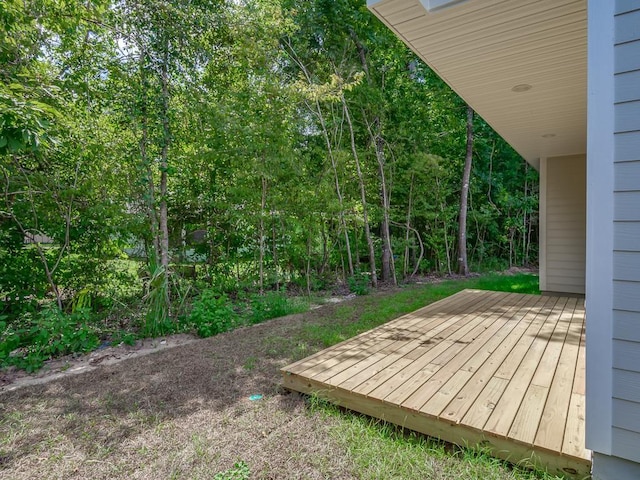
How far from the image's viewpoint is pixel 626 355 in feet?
4.47

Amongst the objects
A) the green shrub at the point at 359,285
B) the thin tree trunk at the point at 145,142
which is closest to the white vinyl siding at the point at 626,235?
the thin tree trunk at the point at 145,142

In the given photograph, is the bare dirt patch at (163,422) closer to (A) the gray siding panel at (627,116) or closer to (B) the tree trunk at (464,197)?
(A) the gray siding panel at (627,116)

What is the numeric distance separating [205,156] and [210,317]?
208cm

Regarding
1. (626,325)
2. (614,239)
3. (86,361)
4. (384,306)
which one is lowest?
(86,361)

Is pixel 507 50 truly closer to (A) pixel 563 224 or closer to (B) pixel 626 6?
(B) pixel 626 6

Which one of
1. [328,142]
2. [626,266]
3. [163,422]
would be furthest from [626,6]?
[328,142]

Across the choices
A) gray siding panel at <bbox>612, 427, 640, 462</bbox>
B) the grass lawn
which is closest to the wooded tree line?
the grass lawn

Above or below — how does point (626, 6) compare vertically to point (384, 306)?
above

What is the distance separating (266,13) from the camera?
4930 millimetres

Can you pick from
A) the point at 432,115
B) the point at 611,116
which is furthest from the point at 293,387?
the point at 432,115

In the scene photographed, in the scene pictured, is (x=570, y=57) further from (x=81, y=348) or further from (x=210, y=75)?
(x=81, y=348)

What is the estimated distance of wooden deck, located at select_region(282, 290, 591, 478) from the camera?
1.62 m

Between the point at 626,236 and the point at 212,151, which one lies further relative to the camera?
the point at 212,151

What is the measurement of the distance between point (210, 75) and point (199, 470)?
4503 millimetres
